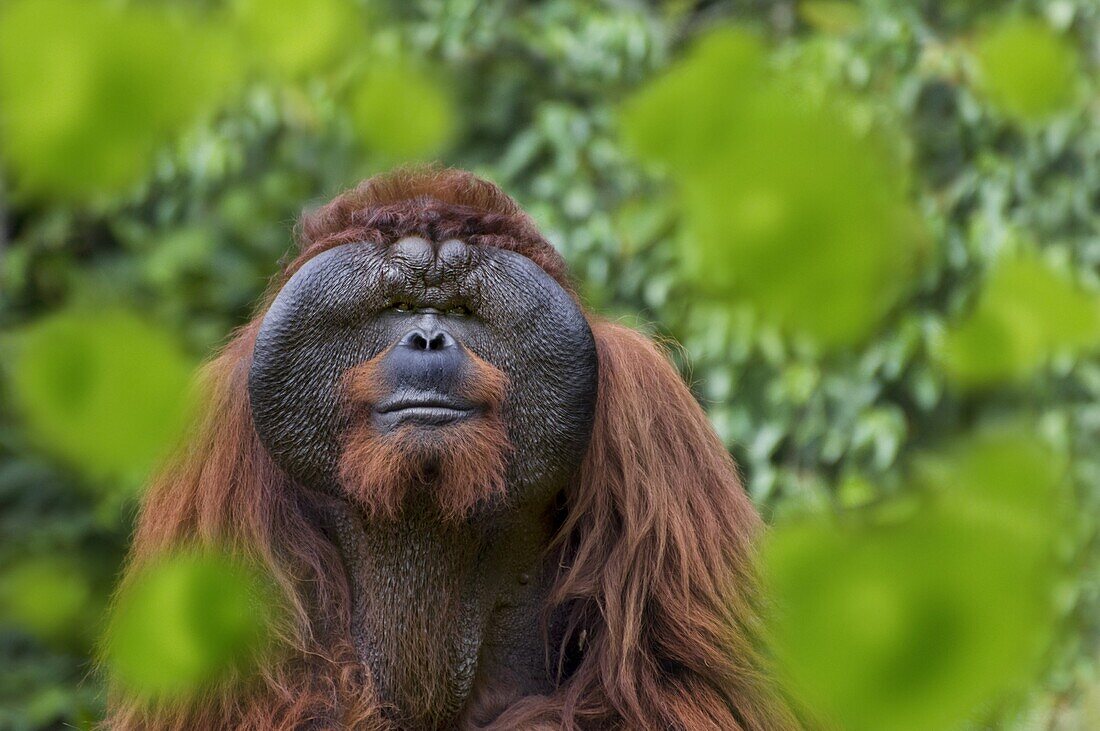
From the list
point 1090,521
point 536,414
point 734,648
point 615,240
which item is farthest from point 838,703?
point 615,240

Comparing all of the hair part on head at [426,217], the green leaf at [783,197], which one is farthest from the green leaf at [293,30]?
the hair part on head at [426,217]

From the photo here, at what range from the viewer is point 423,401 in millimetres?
1688

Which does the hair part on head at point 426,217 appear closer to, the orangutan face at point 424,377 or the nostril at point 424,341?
the orangutan face at point 424,377

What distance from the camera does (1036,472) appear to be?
231 mm

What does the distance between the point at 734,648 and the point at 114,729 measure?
3.33 feet

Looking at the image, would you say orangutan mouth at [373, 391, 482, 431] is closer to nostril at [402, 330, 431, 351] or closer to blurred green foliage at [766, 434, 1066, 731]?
nostril at [402, 330, 431, 351]

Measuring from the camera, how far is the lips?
5.52 ft

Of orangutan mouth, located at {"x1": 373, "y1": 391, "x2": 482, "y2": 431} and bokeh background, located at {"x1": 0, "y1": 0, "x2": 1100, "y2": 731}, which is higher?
bokeh background, located at {"x1": 0, "y1": 0, "x2": 1100, "y2": 731}

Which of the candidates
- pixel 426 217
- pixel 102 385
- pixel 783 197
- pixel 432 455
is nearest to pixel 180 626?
pixel 102 385

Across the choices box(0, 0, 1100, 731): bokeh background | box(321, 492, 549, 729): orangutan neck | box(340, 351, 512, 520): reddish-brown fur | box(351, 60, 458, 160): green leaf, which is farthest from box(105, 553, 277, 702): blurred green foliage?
box(321, 492, 549, 729): orangutan neck

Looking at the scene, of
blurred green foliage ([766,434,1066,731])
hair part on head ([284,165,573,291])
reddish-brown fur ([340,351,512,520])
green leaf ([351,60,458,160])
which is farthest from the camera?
hair part on head ([284,165,573,291])

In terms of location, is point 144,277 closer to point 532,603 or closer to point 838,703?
point 838,703

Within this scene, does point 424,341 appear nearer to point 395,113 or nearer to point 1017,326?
point 395,113

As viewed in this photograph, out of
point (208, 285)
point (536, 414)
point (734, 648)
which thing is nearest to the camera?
point (208, 285)
